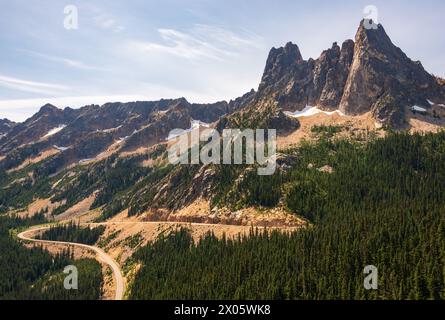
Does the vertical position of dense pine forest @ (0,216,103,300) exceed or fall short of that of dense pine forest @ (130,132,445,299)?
it falls short

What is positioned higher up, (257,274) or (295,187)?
(295,187)

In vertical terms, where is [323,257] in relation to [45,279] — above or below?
above

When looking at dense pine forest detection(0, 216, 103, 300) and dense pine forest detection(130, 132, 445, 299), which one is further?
dense pine forest detection(0, 216, 103, 300)

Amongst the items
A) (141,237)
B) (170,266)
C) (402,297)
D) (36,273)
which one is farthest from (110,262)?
(402,297)

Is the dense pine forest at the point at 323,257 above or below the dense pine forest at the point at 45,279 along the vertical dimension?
above

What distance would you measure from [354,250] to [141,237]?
363 ft

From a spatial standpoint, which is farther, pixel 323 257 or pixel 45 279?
pixel 45 279

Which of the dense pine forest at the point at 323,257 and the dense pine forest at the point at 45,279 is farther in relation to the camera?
the dense pine forest at the point at 45,279

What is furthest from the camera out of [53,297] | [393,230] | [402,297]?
[53,297]

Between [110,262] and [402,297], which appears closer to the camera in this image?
[402,297]

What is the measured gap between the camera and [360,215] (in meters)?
150
